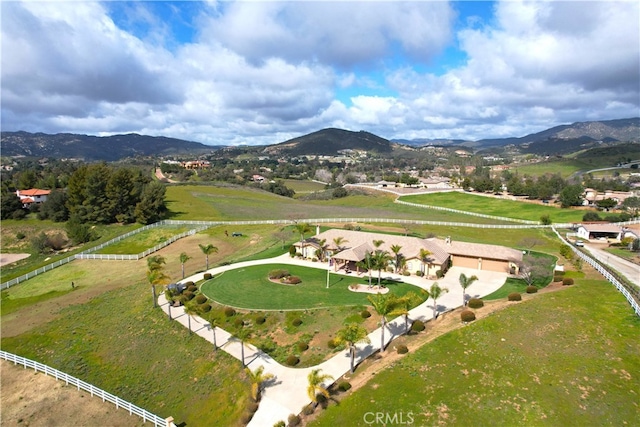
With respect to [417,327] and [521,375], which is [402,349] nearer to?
[417,327]

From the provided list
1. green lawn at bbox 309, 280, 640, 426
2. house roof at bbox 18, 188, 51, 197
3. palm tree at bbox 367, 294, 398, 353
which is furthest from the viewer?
house roof at bbox 18, 188, 51, 197

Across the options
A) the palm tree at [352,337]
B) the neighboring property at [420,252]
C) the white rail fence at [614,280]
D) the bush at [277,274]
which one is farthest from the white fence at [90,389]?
the white rail fence at [614,280]

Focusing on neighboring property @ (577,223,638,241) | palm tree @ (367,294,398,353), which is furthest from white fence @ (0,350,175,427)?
A: neighboring property @ (577,223,638,241)

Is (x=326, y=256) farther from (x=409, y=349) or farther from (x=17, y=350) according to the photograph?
(x=17, y=350)

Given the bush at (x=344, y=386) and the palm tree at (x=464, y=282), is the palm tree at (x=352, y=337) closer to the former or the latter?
the bush at (x=344, y=386)

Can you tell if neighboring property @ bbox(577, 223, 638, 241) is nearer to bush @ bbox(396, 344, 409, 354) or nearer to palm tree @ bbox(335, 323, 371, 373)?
bush @ bbox(396, 344, 409, 354)
